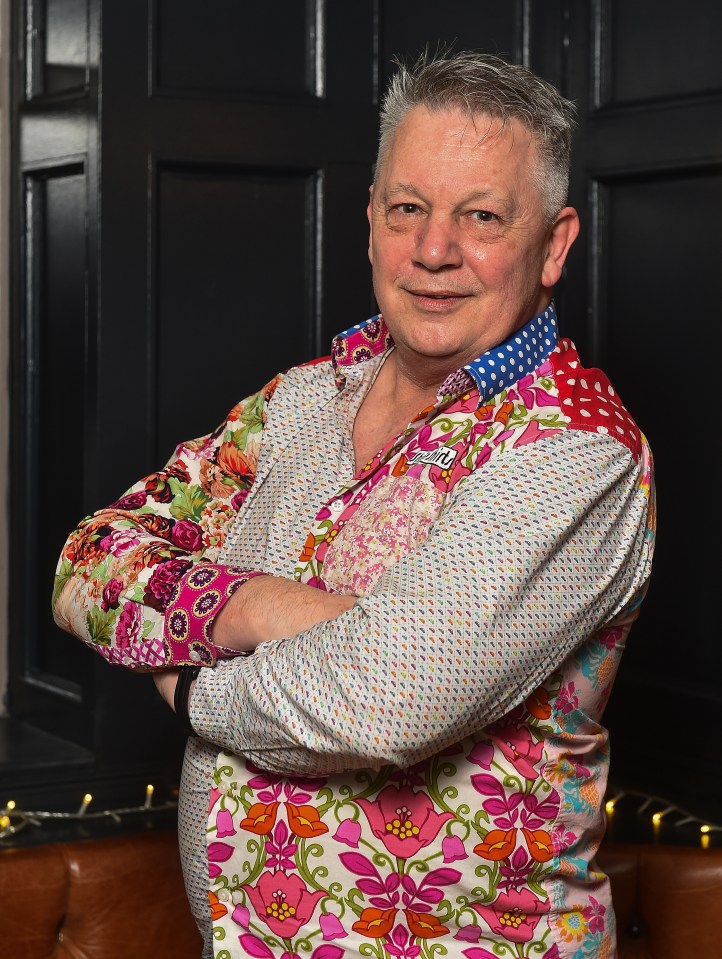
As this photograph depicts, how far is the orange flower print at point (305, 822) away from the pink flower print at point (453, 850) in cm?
13

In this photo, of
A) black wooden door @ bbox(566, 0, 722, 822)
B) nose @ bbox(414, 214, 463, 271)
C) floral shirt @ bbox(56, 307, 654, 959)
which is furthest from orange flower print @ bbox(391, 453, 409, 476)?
black wooden door @ bbox(566, 0, 722, 822)

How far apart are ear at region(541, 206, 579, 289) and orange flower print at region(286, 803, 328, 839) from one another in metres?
0.66

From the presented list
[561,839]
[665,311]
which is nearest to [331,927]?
[561,839]

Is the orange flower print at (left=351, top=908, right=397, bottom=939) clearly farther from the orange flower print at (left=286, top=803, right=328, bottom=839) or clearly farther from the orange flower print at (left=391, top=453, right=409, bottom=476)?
the orange flower print at (left=391, top=453, right=409, bottom=476)

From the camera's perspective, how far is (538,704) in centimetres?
135

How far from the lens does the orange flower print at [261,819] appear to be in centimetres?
137

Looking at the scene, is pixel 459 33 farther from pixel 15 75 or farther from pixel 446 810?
pixel 446 810

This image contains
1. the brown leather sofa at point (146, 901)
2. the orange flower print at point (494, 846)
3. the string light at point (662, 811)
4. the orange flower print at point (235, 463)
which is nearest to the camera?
the orange flower print at point (494, 846)

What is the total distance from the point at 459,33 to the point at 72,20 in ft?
2.41

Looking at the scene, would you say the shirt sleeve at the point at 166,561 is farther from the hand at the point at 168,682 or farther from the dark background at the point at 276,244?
the dark background at the point at 276,244

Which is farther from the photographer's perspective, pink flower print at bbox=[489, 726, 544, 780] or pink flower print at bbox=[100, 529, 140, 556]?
pink flower print at bbox=[100, 529, 140, 556]

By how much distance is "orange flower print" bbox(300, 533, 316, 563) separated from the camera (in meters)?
1.46

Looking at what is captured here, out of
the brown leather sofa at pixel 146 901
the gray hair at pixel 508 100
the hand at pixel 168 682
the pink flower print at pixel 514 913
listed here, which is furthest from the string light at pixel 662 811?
the gray hair at pixel 508 100

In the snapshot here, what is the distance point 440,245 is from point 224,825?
683mm
